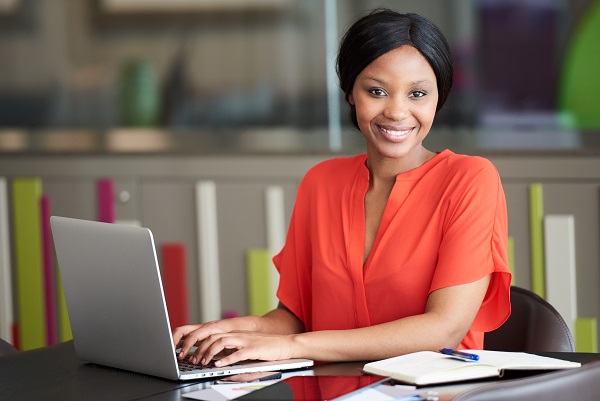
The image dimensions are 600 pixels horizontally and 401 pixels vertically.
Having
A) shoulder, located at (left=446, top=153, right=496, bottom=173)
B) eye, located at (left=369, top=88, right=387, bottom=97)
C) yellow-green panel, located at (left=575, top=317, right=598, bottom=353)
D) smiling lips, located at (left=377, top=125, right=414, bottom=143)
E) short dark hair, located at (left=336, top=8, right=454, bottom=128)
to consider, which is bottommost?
yellow-green panel, located at (left=575, top=317, right=598, bottom=353)

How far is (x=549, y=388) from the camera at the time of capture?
1.55m

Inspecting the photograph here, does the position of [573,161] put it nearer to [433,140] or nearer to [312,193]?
[433,140]

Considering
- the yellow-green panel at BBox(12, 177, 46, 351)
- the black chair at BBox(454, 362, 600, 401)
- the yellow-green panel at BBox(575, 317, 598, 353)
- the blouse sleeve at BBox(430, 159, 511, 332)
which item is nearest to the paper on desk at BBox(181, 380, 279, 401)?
the black chair at BBox(454, 362, 600, 401)

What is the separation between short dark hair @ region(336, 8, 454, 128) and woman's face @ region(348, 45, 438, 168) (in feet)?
0.04

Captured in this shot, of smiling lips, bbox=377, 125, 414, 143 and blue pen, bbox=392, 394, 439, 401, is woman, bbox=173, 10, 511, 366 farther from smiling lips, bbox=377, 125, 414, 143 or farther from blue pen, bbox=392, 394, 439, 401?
blue pen, bbox=392, 394, 439, 401

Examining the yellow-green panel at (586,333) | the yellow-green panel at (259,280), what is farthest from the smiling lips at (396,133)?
the yellow-green panel at (259,280)

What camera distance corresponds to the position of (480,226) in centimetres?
187

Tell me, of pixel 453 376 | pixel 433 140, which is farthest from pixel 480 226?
pixel 433 140

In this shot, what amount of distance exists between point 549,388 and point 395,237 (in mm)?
508

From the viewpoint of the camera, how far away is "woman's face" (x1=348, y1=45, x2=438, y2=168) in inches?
76.6

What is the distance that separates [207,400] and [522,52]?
2113 mm

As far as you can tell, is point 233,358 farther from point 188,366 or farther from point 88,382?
point 88,382

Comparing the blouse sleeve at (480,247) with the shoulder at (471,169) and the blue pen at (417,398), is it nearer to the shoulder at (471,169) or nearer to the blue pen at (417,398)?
the shoulder at (471,169)

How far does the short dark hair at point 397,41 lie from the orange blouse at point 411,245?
172 mm
